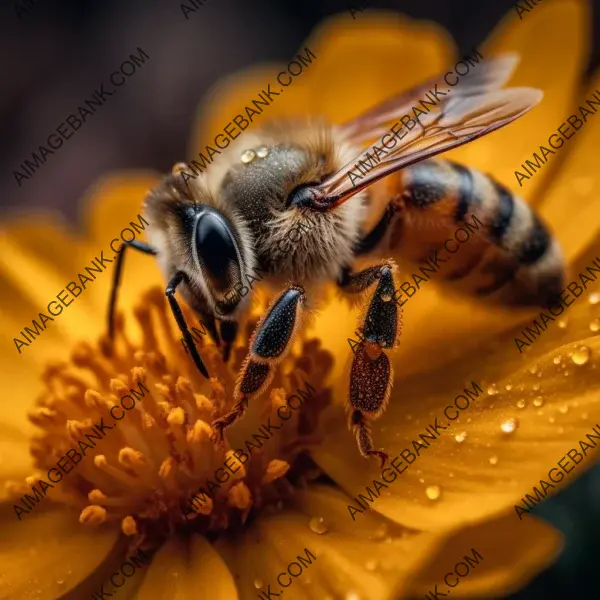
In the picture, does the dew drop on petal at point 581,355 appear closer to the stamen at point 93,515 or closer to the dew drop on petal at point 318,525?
the dew drop on petal at point 318,525

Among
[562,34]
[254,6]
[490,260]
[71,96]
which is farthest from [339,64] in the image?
[71,96]

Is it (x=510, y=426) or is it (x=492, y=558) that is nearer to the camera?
(x=492, y=558)

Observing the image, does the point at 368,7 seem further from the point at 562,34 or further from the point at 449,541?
the point at 449,541

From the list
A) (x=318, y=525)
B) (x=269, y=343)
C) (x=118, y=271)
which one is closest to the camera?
(x=269, y=343)

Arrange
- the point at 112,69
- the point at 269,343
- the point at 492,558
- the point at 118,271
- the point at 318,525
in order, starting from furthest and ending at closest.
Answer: the point at 112,69 → the point at 118,271 → the point at 318,525 → the point at 269,343 → the point at 492,558

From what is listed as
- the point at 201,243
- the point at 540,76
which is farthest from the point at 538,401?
the point at 540,76

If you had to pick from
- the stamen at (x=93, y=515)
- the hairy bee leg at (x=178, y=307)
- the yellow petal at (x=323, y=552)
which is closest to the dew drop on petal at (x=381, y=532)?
the yellow petal at (x=323, y=552)

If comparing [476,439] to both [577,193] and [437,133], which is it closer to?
[437,133]
